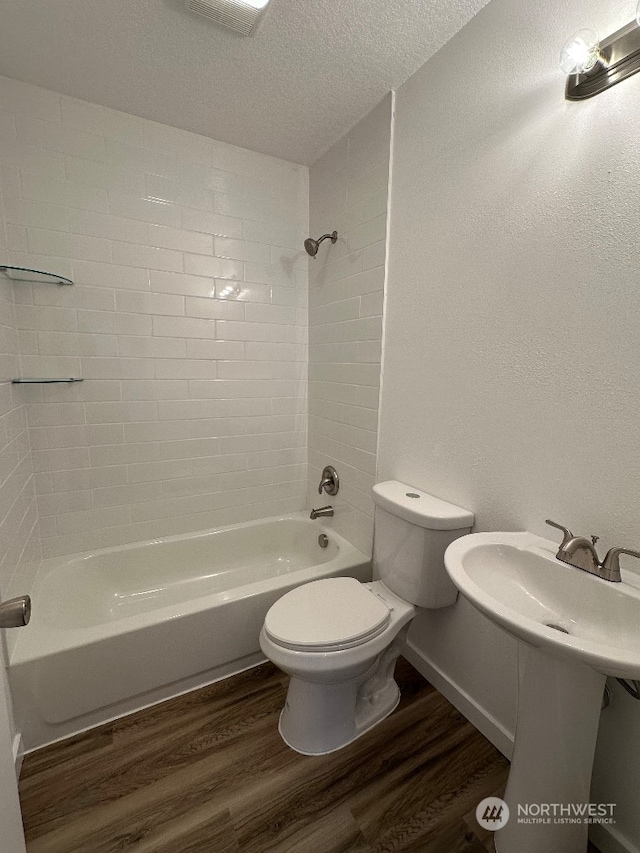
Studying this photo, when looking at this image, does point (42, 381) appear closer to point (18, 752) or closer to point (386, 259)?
point (18, 752)

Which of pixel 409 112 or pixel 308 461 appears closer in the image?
pixel 409 112

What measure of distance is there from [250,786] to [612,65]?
2.20 metres

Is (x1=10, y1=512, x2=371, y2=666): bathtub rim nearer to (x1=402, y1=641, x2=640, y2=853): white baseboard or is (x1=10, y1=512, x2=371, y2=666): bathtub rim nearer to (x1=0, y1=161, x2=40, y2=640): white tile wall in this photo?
(x1=0, y1=161, x2=40, y2=640): white tile wall

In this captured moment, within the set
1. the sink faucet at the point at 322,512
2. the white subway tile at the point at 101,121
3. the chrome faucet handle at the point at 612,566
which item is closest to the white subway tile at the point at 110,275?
the white subway tile at the point at 101,121

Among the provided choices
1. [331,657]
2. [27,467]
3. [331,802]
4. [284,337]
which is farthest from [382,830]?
[284,337]

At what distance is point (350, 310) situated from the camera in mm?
1851

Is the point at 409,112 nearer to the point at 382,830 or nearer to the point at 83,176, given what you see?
the point at 83,176

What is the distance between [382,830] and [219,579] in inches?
51.4

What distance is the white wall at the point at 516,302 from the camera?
913 millimetres

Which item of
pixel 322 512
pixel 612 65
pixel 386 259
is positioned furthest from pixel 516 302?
pixel 322 512

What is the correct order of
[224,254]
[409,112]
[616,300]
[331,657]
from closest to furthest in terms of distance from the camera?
[616,300] < [331,657] < [409,112] < [224,254]

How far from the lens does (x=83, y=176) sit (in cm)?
163

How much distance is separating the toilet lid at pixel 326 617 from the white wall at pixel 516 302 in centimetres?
38

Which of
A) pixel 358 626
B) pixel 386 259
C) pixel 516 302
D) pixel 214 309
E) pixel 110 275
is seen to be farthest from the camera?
pixel 214 309
